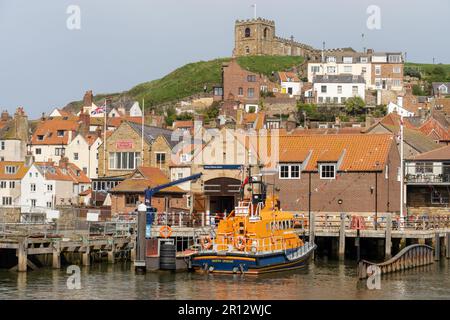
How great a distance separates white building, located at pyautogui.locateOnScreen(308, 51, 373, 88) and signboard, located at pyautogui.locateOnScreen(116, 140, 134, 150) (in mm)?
58571

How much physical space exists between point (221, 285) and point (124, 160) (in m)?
35.8

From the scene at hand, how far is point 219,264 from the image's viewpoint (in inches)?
1737

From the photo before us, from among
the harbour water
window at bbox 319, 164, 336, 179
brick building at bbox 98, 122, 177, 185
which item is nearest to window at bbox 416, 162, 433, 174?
window at bbox 319, 164, 336, 179

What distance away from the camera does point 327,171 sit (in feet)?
204

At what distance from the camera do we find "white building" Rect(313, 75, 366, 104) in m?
119

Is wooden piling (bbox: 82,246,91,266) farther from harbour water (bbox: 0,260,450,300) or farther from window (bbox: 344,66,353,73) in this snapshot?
window (bbox: 344,66,353,73)

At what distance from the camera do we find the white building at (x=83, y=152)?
91.8 meters

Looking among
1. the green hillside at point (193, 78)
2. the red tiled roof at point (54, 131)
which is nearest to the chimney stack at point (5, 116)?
the red tiled roof at point (54, 131)

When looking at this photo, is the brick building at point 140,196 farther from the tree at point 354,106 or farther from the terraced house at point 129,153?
the tree at point 354,106

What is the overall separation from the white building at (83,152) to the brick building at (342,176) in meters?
32.4

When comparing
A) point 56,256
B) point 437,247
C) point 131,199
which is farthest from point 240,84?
point 56,256

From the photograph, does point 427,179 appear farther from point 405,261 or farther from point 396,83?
point 396,83

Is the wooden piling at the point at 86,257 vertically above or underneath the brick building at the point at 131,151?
underneath
